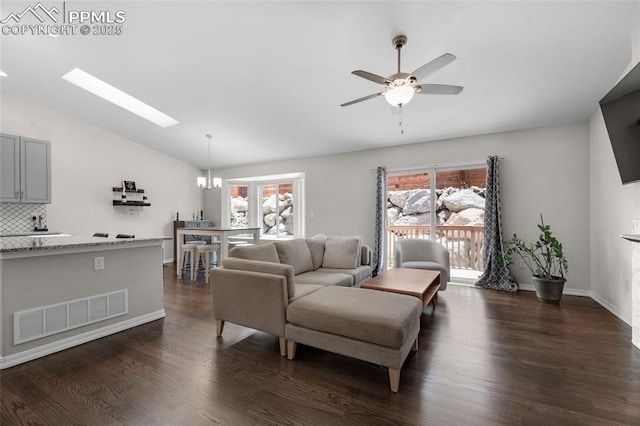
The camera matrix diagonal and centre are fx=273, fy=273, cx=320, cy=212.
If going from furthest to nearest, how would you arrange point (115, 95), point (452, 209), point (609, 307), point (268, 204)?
point (268, 204)
point (452, 209)
point (115, 95)
point (609, 307)

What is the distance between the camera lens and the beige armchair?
4.11 metres

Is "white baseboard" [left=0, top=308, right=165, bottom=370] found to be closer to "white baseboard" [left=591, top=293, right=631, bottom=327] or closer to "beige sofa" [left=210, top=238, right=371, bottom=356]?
"beige sofa" [left=210, top=238, right=371, bottom=356]

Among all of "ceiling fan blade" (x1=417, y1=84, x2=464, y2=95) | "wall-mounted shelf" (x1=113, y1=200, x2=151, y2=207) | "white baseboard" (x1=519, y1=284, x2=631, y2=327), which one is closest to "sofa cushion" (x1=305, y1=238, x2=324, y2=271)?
"ceiling fan blade" (x1=417, y1=84, x2=464, y2=95)

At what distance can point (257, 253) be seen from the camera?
3021mm

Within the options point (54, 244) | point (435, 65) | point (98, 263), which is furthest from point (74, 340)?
point (435, 65)

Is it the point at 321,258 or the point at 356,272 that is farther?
the point at 321,258

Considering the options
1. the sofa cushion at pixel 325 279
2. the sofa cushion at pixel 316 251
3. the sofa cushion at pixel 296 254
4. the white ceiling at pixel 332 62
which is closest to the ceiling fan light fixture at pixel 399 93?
the white ceiling at pixel 332 62

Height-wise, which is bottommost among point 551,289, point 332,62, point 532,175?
point 551,289

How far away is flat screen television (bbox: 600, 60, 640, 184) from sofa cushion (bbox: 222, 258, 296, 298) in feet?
10.8

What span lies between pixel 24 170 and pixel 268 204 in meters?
4.54

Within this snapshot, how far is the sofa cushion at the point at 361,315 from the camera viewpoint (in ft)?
5.97

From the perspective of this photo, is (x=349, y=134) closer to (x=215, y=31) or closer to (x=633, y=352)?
(x=215, y=31)

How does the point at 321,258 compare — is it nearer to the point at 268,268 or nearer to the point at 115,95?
the point at 268,268

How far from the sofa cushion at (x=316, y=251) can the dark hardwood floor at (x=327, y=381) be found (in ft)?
4.67
